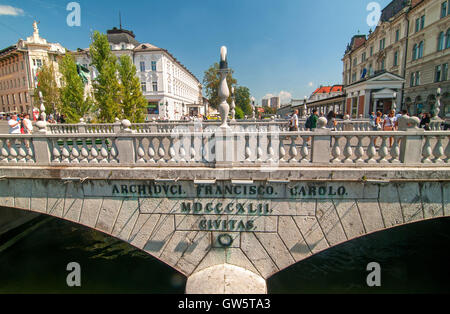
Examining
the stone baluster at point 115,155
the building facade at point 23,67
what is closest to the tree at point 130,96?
the stone baluster at point 115,155

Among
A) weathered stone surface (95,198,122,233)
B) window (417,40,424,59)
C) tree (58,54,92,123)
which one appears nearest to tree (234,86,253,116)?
window (417,40,424,59)

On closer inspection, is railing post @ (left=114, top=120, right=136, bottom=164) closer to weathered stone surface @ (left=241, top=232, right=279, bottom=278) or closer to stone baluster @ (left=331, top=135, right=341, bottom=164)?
weathered stone surface @ (left=241, top=232, right=279, bottom=278)

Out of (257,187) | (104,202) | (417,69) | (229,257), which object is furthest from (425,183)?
(417,69)

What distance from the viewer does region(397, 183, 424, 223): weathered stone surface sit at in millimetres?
4875

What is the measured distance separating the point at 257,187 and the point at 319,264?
551 cm

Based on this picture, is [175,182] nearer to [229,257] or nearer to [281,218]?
[229,257]

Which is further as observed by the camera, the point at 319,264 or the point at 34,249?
the point at 34,249

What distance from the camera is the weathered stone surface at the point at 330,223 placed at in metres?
5.04

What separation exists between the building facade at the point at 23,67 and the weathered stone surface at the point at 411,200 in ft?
196

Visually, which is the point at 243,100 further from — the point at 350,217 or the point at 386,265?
the point at 350,217

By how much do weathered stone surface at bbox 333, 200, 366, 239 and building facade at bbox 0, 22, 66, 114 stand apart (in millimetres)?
58860

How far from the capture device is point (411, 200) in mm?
4883

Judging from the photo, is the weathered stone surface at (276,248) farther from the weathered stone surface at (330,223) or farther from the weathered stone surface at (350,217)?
the weathered stone surface at (350,217)

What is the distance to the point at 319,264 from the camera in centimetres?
829
